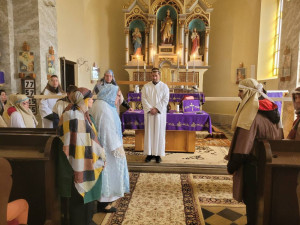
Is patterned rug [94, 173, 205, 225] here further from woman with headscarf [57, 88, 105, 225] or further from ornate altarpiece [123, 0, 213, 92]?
ornate altarpiece [123, 0, 213, 92]

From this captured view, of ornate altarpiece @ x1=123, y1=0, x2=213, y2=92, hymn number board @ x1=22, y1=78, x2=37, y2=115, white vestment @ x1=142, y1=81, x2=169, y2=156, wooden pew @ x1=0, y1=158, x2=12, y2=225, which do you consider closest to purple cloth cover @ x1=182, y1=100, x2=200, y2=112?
white vestment @ x1=142, y1=81, x2=169, y2=156

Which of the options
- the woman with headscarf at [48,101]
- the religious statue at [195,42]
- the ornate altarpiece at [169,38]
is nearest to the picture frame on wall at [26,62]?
the woman with headscarf at [48,101]

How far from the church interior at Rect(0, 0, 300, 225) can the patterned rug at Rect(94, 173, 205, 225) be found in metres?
0.02

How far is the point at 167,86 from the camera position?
16.1 ft

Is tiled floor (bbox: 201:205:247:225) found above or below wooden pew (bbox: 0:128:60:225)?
below

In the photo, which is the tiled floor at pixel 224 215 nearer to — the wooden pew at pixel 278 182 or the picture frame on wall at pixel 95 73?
the wooden pew at pixel 278 182

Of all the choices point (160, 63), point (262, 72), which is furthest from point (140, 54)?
point (262, 72)

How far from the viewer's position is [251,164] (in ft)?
8.32

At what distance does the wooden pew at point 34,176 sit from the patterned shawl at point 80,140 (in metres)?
0.15

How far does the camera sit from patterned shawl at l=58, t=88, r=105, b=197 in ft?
7.22

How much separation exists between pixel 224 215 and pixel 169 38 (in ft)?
29.5

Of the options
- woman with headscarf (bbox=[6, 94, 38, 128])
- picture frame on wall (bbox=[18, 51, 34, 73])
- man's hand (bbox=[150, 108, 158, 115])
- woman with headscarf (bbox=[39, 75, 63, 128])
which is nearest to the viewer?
woman with headscarf (bbox=[6, 94, 38, 128])

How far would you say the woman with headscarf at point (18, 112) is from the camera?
327 centimetres

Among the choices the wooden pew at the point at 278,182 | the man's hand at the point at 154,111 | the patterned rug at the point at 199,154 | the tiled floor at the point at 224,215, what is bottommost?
the tiled floor at the point at 224,215
